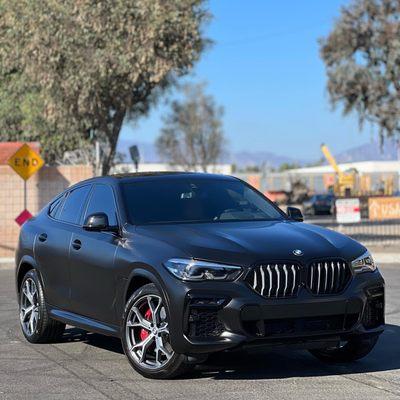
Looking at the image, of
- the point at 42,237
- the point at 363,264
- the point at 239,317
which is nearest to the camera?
the point at 239,317

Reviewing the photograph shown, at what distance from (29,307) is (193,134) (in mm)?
56290

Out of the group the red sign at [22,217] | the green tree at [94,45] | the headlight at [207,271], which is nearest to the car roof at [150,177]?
the headlight at [207,271]

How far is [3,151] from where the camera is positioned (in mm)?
23406

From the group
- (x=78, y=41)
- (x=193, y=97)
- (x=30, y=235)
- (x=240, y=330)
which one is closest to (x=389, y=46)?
(x=78, y=41)

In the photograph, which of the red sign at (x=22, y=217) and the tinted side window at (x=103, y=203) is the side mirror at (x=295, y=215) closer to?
the tinted side window at (x=103, y=203)

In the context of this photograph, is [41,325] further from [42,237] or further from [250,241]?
[250,241]

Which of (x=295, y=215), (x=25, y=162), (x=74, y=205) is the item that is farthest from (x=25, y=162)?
(x=295, y=215)

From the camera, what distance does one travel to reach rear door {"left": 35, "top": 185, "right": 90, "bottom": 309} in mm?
7660

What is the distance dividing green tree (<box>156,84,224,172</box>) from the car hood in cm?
5511

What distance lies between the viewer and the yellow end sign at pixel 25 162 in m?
19.5

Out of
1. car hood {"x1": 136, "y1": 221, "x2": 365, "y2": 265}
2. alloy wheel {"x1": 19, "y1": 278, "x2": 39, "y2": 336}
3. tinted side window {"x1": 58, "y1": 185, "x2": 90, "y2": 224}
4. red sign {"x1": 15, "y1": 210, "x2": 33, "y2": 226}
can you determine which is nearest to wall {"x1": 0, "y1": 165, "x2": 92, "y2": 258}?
red sign {"x1": 15, "y1": 210, "x2": 33, "y2": 226}

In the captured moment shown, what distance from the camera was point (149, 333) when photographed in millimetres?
6348

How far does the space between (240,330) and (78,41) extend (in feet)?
56.0

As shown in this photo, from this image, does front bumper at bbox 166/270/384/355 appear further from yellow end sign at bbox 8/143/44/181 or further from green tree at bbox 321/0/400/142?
green tree at bbox 321/0/400/142
